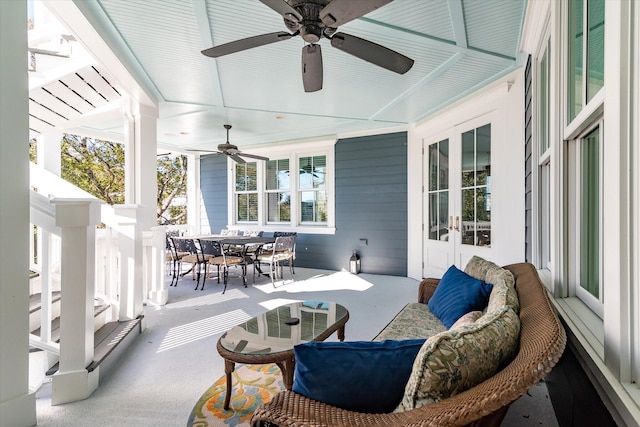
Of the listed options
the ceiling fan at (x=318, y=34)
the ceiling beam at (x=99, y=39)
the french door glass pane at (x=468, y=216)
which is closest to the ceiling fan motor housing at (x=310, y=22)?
the ceiling fan at (x=318, y=34)

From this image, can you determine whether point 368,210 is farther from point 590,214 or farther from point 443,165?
point 590,214

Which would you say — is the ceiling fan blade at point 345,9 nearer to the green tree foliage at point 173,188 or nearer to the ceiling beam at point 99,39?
the ceiling beam at point 99,39

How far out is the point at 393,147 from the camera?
6.15 metres

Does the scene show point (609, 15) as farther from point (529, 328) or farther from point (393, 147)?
point (393, 147)

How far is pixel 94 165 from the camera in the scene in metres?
9.82

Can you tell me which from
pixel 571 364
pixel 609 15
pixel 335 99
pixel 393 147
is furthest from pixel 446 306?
pixel 393 147

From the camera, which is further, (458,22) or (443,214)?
(443,214)

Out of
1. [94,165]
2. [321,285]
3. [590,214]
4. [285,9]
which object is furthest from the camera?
[94,165]

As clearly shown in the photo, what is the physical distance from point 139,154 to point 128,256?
152cm

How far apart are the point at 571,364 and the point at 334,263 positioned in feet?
18.0

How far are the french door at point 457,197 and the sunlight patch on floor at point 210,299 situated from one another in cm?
318

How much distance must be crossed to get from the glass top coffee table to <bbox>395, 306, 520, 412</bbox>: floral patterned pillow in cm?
107

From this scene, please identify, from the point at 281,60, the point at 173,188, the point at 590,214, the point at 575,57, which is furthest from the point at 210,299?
the point at 173,188

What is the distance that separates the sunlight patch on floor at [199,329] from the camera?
312 cm
